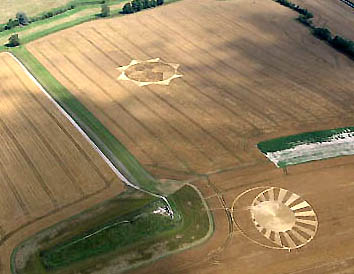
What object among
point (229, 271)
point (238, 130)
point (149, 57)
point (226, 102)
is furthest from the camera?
point (149, 57)

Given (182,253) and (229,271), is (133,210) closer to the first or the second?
(182,253)

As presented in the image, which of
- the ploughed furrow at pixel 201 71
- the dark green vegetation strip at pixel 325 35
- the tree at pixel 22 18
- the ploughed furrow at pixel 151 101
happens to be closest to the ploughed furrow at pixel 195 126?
the ploughed furrow at pixel 151 101

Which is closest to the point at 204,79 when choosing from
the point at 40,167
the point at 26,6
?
the point at 40,167

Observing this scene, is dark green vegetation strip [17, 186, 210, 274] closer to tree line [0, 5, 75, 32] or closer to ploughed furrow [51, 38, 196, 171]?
ploughed furrow [51, 38, 196, 171]

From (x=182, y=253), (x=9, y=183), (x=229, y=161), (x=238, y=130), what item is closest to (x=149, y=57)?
(x=238, y=130)

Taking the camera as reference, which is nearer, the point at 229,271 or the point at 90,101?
the point at 229,271

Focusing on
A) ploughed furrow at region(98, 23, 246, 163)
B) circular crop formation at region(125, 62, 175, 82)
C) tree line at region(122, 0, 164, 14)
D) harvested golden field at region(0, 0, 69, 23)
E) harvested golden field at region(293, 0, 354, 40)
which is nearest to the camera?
ploughed furrow at region(98, 23, 246, 163)

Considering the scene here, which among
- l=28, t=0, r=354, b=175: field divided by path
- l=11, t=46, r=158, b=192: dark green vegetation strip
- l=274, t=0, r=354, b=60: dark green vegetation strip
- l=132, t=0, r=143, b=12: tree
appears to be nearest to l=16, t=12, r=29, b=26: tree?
l=28, t=0, r=354, b=175: field divided by path
